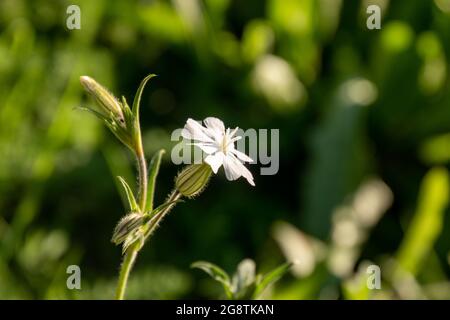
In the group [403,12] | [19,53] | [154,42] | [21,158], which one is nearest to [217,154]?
[21,158]

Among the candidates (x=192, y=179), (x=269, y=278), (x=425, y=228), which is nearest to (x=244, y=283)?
(x=269, y=278)

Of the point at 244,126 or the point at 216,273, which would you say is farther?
the point at 244,126

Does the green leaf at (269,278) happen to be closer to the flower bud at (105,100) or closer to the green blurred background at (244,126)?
the flower bud at (105,100)

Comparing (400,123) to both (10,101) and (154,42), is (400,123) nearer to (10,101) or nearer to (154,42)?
(154,42)

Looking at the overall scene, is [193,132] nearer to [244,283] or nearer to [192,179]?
[192,179]

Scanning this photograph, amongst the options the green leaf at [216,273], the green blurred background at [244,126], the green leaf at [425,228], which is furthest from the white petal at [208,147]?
the green leaf at [425,228]

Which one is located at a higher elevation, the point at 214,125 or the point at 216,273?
the point at 214,125
